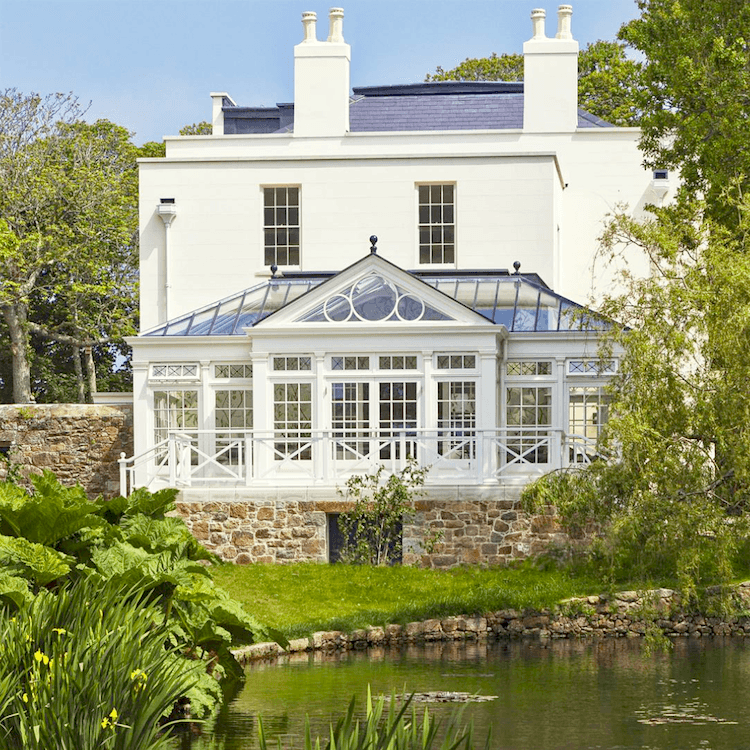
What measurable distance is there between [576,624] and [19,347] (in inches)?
806

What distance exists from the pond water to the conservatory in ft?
17.5

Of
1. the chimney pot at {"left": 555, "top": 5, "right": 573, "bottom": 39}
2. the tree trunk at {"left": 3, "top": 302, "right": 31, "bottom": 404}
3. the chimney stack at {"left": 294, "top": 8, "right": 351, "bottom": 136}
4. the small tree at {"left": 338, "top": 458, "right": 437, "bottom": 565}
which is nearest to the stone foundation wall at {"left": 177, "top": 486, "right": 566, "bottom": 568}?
the small tree at {"left": 338, "top": 458, "right": 437, "bottom": 565}

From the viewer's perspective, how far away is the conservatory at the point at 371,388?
22875 mm

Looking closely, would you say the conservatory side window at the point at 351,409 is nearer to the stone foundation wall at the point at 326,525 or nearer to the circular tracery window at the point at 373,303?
the circular tracery window at the point at 373,303

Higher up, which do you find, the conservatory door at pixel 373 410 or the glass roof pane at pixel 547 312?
the glass roof pane at pixel 547 312

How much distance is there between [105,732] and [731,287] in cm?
892

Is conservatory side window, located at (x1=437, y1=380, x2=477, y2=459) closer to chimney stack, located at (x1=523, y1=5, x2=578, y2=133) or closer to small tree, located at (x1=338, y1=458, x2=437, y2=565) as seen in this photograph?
small tree, located at (x1=338, y1=458, x2=437, y2=565)

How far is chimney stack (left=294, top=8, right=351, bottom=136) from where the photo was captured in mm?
30281

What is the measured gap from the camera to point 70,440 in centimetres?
2633

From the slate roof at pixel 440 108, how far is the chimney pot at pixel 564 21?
83.3 inches

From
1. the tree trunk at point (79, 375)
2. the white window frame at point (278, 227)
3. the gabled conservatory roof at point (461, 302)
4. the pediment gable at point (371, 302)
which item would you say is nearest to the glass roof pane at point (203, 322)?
the gabled conservatory roof at point (461, 302)

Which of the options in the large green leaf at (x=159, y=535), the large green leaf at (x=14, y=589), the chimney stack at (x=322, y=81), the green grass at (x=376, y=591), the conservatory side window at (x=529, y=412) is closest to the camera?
the large green leaf at (x=14, y=589)

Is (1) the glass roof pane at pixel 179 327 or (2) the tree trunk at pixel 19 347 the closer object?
(1) the glass roof pane at pixel 179 327

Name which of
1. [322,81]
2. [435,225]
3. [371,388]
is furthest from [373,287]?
[322,81]
